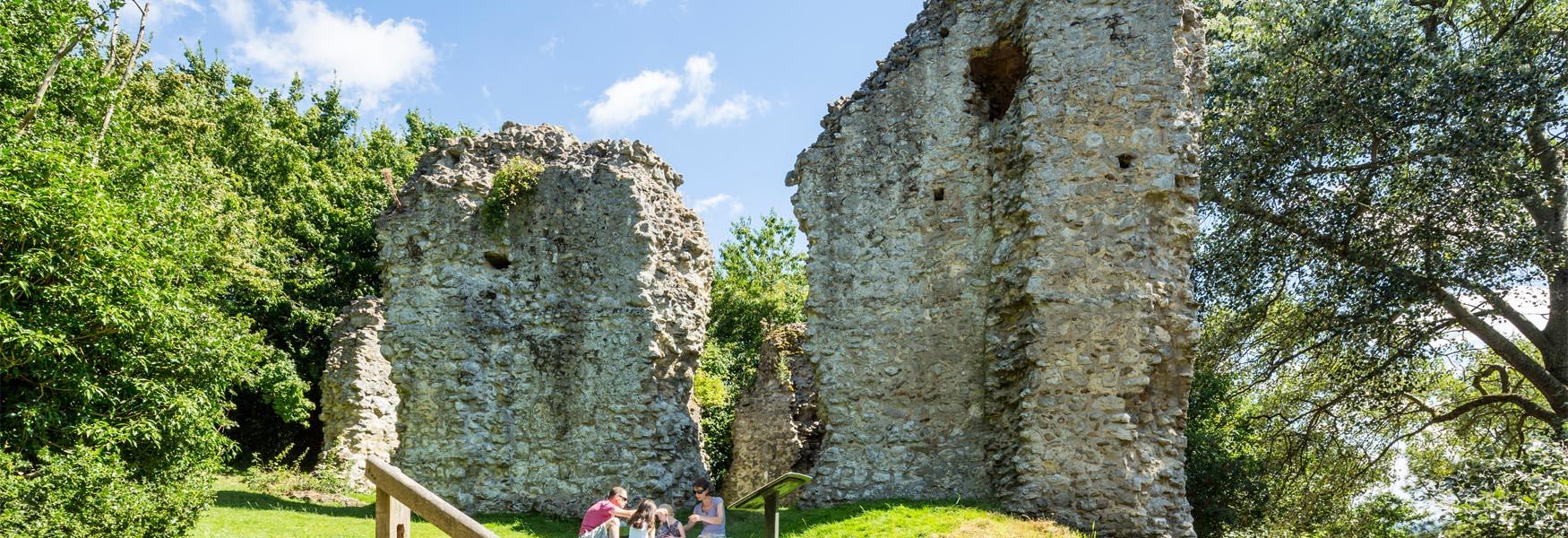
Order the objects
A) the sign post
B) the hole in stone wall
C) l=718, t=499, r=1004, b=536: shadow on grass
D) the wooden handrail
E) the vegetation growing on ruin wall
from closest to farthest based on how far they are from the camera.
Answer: the wooden handrail < the sign post < l=718, t=499, r=1004, b=536: shadow on grass < the hole in stone wall < the vegetation growing on ruin wall

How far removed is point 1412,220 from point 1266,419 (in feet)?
14.3

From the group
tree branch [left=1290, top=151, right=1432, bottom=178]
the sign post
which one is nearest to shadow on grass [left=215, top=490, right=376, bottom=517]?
the sign post

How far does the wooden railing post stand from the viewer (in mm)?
4023

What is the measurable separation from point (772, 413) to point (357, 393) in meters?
7.65

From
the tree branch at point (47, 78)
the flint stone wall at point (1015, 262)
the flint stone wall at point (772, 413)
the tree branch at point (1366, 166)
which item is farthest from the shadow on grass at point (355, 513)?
the tree branch at point (1366, 166)

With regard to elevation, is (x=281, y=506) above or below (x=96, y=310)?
below

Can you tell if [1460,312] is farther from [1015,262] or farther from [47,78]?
[47,78]

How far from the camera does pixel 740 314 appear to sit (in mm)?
28297

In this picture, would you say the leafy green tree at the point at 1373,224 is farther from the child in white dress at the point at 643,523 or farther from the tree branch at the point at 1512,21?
the child in white dress at the point at 643,523

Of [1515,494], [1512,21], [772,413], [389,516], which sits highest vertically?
[1512,21]

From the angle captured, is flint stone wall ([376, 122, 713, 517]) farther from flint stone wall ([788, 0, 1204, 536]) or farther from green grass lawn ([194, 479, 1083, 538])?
flint stone wall ([788, 0, 1204, 536])

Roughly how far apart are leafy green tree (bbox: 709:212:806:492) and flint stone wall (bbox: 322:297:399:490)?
666 cm

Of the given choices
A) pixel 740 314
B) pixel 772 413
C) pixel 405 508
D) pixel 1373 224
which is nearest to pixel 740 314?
pixel 740 314

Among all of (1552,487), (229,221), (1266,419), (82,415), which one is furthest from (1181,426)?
(229,221)
